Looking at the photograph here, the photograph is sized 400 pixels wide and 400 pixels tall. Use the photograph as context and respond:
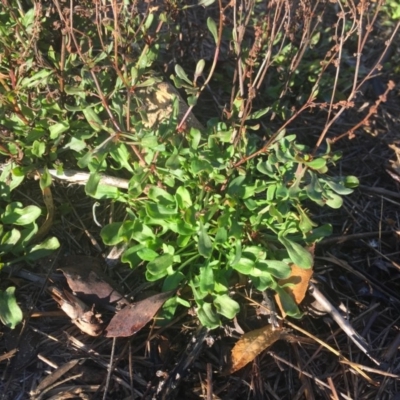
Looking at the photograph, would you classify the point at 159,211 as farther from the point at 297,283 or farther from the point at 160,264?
the point at 297,283

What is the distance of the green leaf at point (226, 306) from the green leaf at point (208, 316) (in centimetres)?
3

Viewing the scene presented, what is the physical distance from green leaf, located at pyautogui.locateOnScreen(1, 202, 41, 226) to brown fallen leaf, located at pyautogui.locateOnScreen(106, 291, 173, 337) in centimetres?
53

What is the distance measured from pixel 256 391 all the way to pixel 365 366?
0.43 m

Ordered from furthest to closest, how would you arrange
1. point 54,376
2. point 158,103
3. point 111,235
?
point 158,103 → point 111,235 → point 54,376

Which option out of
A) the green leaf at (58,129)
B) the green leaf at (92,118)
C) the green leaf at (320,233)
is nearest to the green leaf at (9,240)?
the green leaf at (58,129)

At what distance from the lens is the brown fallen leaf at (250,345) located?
2.11 m

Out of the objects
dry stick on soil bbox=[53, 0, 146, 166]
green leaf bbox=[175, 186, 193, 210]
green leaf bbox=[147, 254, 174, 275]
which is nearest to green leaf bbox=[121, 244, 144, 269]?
green leaf bbox=[147, 254, 174, 275]

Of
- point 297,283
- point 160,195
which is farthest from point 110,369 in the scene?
point 297,283

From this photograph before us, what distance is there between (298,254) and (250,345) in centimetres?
38

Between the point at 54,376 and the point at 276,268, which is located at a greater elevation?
the point at 276,268

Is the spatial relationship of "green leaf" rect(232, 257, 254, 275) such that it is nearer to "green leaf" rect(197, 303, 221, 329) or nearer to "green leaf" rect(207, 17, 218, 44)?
"green leaf" rect(197, 303, 221, 329)

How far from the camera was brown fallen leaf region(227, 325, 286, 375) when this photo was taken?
6.92 ft

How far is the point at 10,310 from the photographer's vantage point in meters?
2.12

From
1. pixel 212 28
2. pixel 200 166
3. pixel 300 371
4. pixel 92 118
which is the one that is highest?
pixel 212 28
